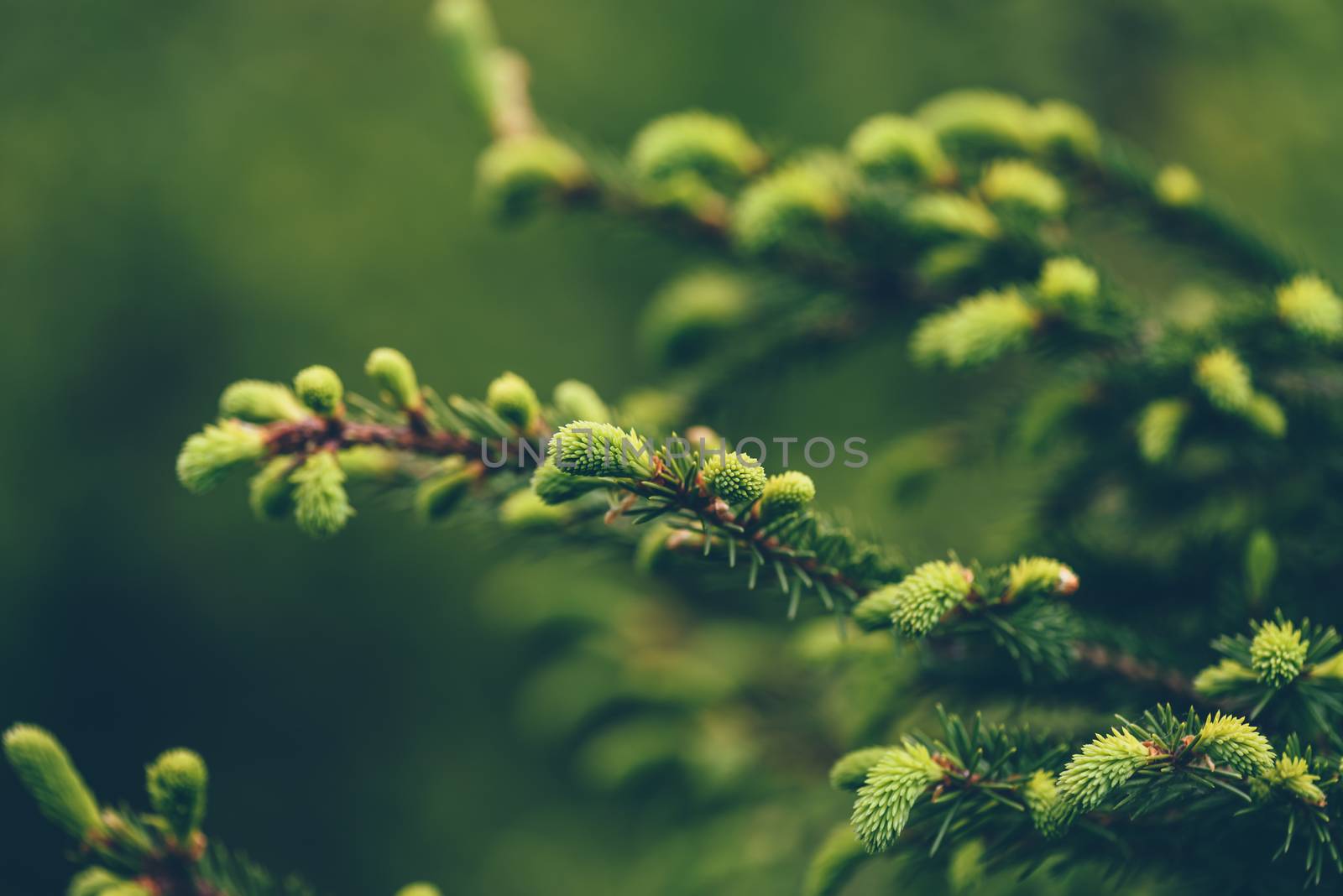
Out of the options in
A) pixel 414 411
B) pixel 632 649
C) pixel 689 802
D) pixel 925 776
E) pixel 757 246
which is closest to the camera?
pixel 925 776

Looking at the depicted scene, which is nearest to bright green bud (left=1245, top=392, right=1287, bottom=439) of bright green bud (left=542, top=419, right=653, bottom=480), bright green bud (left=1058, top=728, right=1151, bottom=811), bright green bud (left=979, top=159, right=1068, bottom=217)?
bright green bud (left=979, top=159, right=1068, bottom=217)

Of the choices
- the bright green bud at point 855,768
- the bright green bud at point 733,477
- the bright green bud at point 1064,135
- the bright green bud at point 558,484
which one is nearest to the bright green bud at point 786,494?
the bright green bud at point 733,477

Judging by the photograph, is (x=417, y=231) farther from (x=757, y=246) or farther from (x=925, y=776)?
(x=925, y=776)

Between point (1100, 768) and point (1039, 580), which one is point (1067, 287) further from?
point (1100, 768)

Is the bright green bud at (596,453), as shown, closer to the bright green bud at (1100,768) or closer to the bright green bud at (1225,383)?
the bright green bud at (1100,768)

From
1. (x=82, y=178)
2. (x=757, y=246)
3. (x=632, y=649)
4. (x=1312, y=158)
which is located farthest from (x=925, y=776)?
(x=82, y=178)
